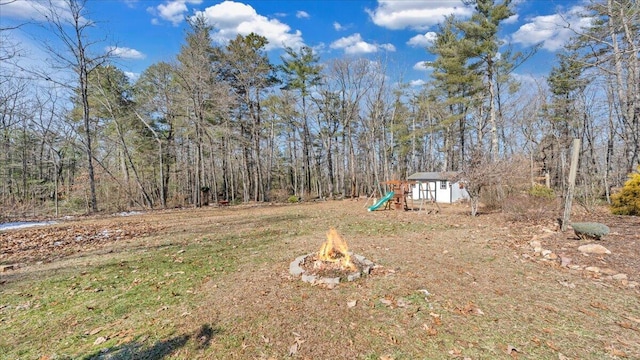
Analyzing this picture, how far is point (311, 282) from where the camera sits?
3.91 meters

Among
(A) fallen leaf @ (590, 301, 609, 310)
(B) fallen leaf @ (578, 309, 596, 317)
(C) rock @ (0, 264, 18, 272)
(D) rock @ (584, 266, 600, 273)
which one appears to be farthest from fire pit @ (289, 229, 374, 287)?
(C) rock @ (0, 264, 18, 272)

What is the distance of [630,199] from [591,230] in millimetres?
4129

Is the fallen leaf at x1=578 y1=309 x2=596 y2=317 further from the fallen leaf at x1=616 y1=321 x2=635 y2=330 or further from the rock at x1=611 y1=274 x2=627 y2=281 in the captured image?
the rock at x1=611 y1=274 x2=627 y2=281

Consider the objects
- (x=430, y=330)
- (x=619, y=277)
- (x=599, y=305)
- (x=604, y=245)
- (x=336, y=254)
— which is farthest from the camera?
(x=604, y=245)

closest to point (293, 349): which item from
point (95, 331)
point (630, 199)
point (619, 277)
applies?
point (95, 331)

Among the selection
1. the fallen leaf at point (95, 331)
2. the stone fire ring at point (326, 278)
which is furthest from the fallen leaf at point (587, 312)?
the fallen leaf at point (95, 331)

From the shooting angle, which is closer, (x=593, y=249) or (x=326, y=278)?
(x=326, y=278)

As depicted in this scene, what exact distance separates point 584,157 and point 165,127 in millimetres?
30225

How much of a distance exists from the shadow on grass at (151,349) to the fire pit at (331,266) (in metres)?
1.58

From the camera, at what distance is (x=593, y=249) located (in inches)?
186

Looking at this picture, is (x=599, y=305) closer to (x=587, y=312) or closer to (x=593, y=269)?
(x=587, y=312)

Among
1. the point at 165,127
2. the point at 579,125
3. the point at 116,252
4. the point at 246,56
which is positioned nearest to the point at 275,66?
the point at 246,56

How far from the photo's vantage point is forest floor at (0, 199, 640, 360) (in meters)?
2.56

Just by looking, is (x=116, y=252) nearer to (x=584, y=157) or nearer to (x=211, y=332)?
(x=211, y=332)
